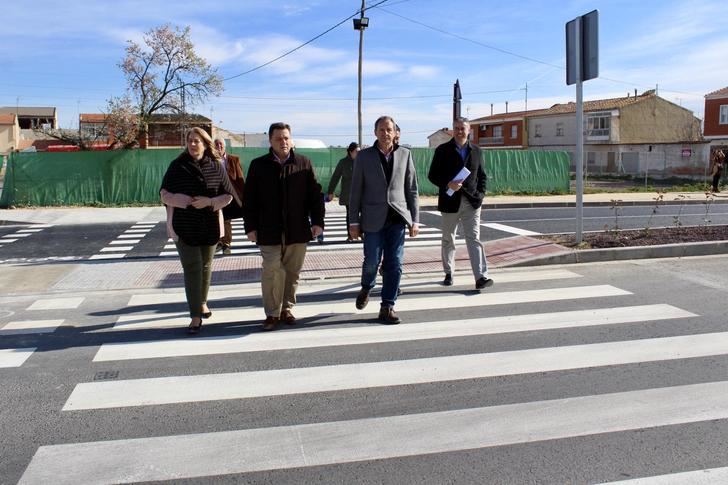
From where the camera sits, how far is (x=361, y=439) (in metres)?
3.64

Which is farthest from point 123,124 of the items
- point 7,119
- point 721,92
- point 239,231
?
point 7,119

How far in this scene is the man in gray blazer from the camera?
5.93 metres

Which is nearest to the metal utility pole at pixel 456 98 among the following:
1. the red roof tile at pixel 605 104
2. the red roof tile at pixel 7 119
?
the red roof tile at pixel 605 104

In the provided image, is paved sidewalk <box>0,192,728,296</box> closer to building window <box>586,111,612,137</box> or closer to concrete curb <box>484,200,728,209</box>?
concrete curb <box>484,200,728,209</box>

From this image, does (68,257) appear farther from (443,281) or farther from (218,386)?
(218,386)

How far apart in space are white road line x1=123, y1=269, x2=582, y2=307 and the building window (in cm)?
5229

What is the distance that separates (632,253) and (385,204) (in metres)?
5.00

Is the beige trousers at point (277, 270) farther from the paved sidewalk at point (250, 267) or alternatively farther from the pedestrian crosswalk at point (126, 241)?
the pedestrian crosswalk at point (126, 241)

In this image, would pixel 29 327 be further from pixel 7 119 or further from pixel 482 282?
pixel 7 119

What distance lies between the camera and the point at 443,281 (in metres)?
7.91

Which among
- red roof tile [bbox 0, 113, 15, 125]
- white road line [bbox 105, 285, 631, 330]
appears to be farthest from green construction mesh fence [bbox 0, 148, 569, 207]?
red roof tile [bbox 0, 113, 15, 125]

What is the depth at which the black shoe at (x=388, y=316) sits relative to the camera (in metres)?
6.03

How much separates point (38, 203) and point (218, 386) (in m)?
18.7

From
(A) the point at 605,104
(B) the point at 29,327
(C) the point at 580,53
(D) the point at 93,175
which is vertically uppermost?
(A) the point at 605,104
